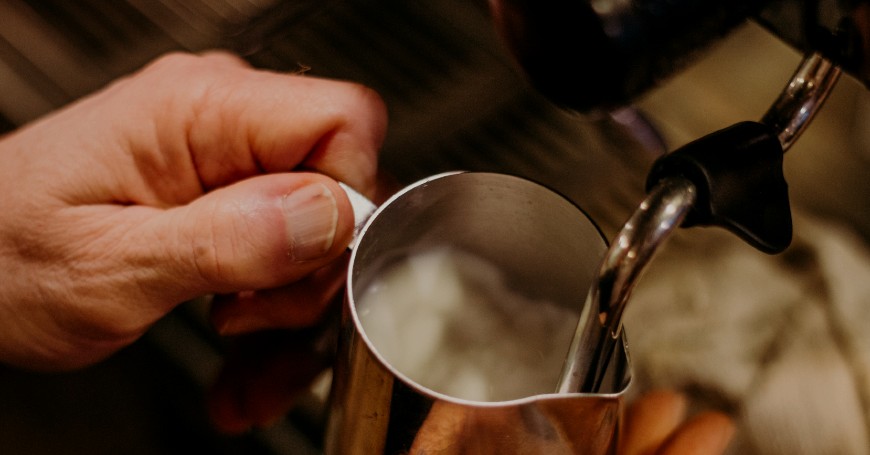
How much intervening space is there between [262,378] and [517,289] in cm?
21

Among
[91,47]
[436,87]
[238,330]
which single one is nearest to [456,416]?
[238,330]

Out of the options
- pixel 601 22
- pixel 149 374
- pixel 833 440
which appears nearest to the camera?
pixel 601 22

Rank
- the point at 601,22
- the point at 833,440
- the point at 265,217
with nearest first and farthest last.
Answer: the point at 601,22, the point at 265,217, the point at 833,440

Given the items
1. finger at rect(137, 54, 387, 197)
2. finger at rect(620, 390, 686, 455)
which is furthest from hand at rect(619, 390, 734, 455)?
finger at rect(137, 54, 387, 197)

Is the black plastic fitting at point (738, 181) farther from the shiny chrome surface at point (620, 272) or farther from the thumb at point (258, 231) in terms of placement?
the thumb at point (258, 231)

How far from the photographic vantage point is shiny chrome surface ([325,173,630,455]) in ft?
1.01

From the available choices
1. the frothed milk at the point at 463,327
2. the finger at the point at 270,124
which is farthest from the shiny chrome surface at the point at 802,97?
the finger at the point at 270,124

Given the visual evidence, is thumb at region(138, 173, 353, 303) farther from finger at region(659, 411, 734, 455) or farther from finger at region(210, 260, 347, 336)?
finger at region(659, 411, 734, 455)

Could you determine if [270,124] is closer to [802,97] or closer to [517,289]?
[517,289]

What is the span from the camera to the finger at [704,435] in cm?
47

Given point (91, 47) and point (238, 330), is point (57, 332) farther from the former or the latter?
point (91, 47)

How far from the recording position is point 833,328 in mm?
551

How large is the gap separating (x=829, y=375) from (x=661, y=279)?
123 millimetres

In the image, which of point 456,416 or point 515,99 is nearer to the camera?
point 456,416
